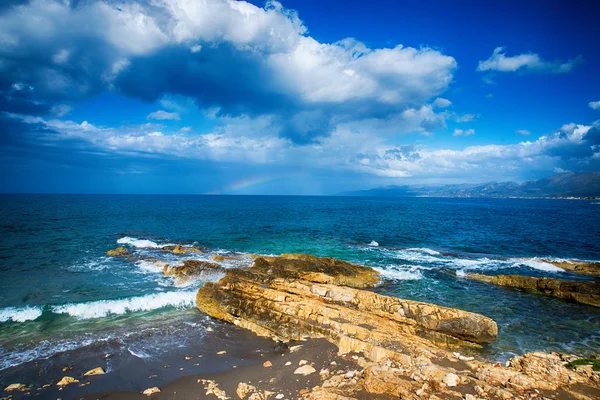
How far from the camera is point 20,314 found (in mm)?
18688

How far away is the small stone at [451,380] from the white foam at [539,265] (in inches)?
1206

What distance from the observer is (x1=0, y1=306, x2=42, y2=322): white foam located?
60.1 feet

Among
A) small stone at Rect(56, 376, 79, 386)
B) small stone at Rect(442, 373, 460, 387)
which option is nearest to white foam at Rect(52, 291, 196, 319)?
small stone at Rect(56, 376, 79, 386)

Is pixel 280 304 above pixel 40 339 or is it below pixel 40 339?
above

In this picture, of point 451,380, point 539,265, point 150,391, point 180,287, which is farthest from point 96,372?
point 539,265

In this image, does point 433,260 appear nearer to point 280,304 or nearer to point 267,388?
point 280,304

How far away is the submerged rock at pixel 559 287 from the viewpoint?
21.8m

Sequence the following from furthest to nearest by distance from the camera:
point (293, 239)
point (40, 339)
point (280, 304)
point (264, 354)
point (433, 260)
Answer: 1. point (293, 239)
2. point (433, 260)
3. point (280, 304)
4. point (40, 339)
5. point (264, 354)

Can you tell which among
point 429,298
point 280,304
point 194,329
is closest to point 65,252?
point 194,329

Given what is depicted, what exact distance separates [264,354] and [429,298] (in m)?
14.5

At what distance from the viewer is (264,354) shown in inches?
561

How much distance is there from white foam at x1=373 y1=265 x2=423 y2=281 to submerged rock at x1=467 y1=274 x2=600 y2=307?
6174mm

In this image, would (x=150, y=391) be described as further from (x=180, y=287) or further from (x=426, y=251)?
(x=426, y=251)

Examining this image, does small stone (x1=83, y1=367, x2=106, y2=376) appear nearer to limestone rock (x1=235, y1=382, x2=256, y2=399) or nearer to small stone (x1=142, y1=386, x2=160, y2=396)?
small stone (x1=142, y1=386, x2=160, y2=396)
